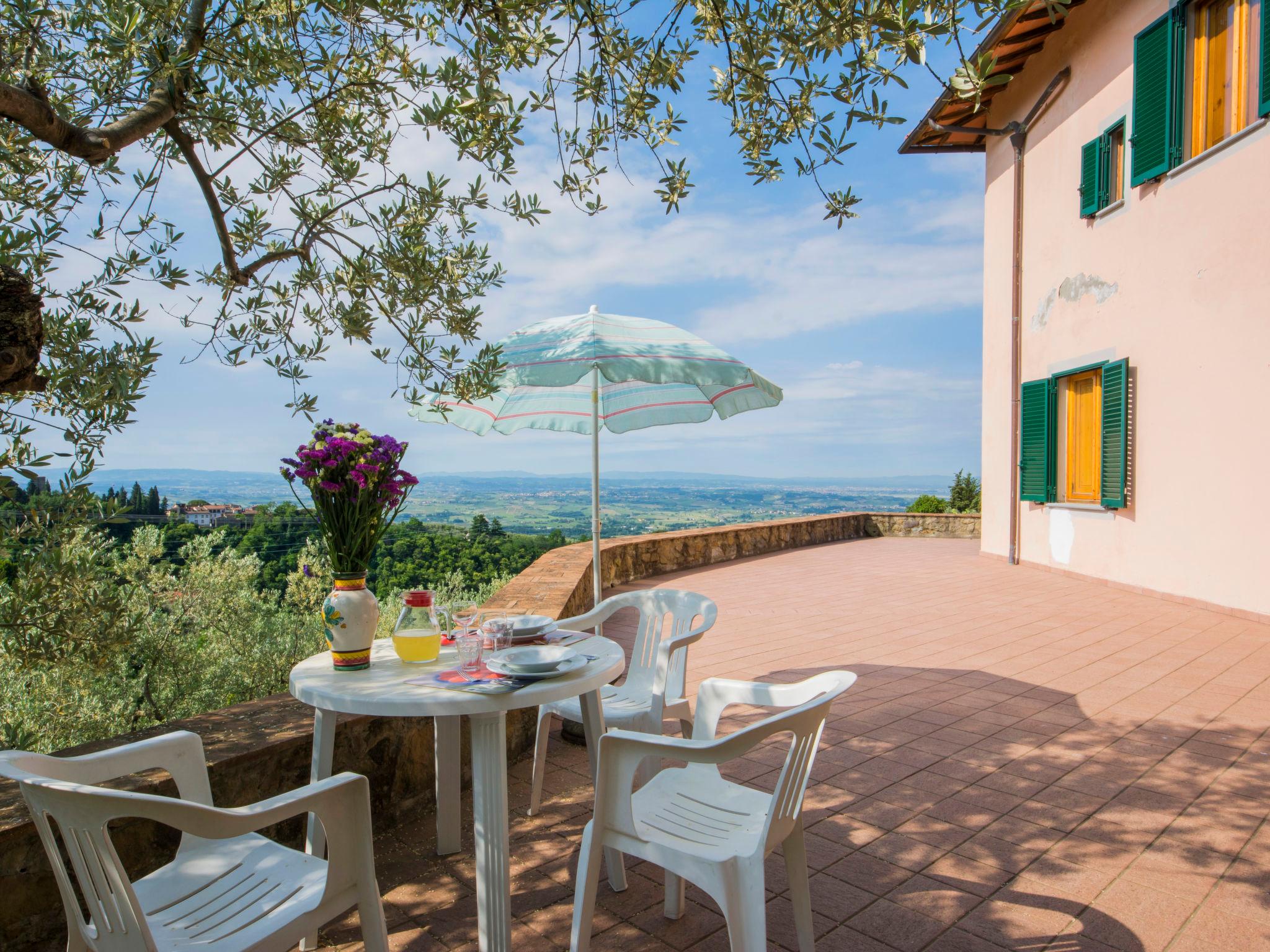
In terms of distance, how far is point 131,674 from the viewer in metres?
3.79

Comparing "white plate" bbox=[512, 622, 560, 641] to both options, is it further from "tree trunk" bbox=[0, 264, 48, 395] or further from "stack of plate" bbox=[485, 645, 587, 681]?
"tree trunk" bbox=[0, 264, 48, 395]

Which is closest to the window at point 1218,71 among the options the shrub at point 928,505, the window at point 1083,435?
the window at point 1083,435

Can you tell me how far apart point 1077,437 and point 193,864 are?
8903mm

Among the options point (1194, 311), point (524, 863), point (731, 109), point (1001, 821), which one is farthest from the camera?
point (1194, 311)

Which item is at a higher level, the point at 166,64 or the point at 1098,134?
the point at 1098,134

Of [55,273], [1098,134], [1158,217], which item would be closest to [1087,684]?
[1158,217]

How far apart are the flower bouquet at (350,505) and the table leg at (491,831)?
45cm

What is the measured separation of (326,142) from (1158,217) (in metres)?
7.09

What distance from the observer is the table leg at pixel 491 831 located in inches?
80.1

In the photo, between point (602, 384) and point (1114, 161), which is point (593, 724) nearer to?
point (602, 384)

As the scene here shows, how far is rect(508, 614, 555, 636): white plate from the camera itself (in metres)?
2.54

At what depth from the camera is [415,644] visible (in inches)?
93.6

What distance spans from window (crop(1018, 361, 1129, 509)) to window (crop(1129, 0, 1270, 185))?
188 cm

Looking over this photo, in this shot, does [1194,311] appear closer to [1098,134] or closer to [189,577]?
[1098,134]
